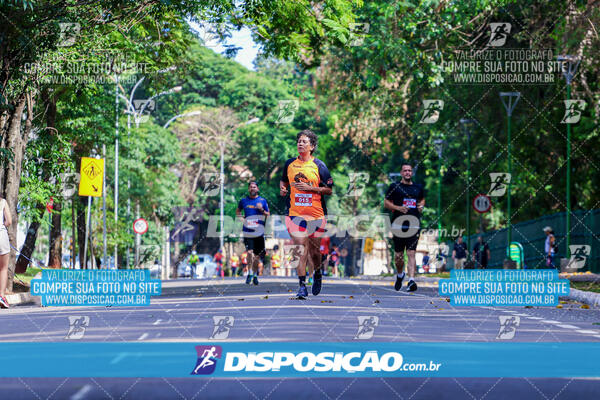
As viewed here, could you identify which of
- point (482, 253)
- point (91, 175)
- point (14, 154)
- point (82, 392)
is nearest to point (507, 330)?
point (82, 392)

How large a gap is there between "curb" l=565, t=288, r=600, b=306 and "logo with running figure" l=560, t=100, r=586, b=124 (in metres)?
10.6

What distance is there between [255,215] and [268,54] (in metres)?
4.11

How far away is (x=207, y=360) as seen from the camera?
5691 millimetres

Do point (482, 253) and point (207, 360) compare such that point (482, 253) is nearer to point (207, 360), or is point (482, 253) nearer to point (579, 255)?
point (579, 255)

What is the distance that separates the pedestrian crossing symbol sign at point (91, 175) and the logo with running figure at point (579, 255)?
47.3 ft

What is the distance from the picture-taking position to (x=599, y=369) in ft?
19.0

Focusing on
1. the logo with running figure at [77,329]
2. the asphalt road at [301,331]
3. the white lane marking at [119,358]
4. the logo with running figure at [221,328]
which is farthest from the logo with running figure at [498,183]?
the white lane marking at [119,358]

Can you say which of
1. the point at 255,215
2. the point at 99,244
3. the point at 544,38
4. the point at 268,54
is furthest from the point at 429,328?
the point at 99,244

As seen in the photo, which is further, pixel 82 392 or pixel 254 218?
pixel 254 218

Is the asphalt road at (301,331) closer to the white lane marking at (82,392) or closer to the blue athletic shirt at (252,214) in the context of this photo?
the white lane marking at (82,392)

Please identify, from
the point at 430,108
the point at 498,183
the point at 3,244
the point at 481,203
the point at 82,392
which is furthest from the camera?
the point at 498,183

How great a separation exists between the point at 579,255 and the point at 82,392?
2988cm

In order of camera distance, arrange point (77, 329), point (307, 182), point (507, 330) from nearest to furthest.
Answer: point (77, 329), point (507, 330), point (307, 182)

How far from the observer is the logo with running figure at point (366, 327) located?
35.2 ft
